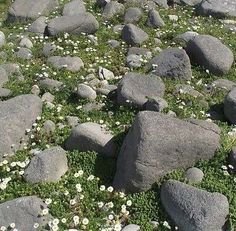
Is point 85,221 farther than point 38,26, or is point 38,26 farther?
point 38,26

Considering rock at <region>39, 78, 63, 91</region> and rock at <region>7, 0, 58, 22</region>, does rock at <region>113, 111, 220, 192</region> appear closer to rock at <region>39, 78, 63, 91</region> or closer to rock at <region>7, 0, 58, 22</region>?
rock at <region>39, 78, 63, 91</region>

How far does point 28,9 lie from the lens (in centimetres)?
1692

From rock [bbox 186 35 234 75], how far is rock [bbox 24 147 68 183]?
5.54 m

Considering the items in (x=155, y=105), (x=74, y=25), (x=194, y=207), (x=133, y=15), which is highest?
(x=194, y=207)

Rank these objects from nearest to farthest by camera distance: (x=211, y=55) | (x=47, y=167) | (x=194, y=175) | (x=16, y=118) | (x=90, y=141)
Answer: (x=194, y=175), (x=47, y=167), (x=90, y=141), (x=16, y=118), (x=211, y=55)

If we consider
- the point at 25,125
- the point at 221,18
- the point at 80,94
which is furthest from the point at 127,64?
the point at 221,18

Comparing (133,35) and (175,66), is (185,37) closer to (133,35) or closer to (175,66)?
(133,35)

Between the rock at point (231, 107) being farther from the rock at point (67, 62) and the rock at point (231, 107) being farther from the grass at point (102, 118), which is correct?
the rock at point (67, 62)

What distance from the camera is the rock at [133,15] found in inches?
657

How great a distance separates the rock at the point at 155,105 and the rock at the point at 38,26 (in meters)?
5.98

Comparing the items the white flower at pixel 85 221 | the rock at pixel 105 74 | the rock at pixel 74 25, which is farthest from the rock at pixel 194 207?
the rock at pixel 74 25

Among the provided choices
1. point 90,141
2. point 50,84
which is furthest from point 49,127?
point 50,84

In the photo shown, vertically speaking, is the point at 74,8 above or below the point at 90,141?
below

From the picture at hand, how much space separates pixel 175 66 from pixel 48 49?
387cm
